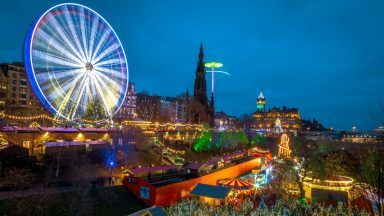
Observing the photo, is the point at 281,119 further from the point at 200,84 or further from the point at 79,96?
the point at 79,96

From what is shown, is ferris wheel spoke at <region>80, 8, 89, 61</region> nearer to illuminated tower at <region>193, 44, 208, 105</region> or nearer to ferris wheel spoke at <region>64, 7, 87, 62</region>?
ferris wheel spoke at <region>64, 7, 87, 62</region>

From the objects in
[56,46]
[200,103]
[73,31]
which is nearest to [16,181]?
[56,46]

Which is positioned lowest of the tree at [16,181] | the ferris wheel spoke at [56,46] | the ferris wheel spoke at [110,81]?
the tree at [16,181]

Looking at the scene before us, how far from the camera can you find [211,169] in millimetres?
34938

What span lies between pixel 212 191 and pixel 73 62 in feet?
78.3

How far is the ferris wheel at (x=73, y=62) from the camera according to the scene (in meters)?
32.7

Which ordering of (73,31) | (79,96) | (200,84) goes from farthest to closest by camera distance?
(200,84), (79,96), (73,31)

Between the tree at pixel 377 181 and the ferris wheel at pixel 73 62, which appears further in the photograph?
the ferris wheel at pixel 73 62

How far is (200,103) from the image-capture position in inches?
3147

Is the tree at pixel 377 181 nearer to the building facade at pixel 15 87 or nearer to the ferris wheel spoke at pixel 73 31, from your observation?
the ferris wheel spoke at pixel 73 31

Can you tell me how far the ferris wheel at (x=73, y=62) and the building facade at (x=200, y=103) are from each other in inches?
1338

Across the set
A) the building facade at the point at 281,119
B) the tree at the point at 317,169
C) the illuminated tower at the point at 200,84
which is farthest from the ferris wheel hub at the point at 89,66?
the building facade at the point at 281,119

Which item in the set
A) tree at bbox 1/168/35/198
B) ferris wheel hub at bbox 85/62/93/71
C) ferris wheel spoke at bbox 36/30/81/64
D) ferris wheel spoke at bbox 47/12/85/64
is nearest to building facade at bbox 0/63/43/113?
ferris wheel hub at bbox 85/62/93/71

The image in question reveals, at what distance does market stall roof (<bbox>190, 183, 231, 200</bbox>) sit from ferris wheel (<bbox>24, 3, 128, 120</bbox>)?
1751 cm
